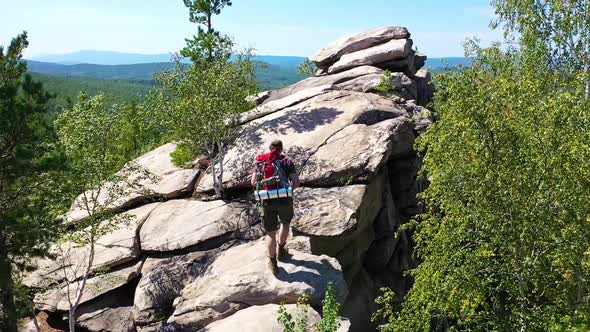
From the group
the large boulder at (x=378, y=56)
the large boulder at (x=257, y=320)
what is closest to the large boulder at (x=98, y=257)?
the large boulder at (x=257, y=320)

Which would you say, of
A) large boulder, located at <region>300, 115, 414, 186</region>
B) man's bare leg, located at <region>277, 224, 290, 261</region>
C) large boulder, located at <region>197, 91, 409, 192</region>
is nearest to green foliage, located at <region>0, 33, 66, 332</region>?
man's bare leg, located at <region>277, 224, 290, 261</region>

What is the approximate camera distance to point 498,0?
32844 mm

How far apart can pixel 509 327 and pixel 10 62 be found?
668 inches

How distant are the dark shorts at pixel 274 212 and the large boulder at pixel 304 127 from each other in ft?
20.8

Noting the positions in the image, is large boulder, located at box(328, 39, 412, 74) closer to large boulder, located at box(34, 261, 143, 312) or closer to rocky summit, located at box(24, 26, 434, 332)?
rocky summit, located at box(24, 26, 434, 332)

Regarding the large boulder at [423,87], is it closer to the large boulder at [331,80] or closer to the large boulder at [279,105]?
the large boulder at [331,80]

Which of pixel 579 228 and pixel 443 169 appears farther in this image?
pixel 443 169

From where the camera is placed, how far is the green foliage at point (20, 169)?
13.6 m

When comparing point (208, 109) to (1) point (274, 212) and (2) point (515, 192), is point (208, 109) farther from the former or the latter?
(2) point (515, 192)

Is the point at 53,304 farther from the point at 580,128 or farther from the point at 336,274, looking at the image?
the point at 580,128

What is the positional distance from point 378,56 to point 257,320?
86.2 feet

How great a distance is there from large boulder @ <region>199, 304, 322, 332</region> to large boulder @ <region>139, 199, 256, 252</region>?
15.3ft

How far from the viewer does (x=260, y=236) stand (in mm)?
17547

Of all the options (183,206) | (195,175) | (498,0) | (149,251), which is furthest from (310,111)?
(498,0)
